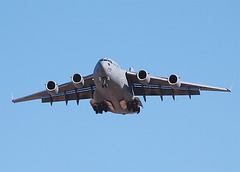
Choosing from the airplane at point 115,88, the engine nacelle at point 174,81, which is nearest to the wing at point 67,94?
the airplane at point 115,88

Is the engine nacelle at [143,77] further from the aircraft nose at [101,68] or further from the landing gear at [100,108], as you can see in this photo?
the landing gear at [100,108]

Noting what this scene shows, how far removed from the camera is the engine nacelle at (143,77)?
26734mm

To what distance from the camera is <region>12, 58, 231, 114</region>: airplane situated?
26156mm

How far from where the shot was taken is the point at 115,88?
87.0 feet

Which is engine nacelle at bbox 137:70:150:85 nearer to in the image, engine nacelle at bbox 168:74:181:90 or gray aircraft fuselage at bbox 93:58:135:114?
gray aircraft fuselage at bbox 93:58:135:114

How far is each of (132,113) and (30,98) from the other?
21.4 feet

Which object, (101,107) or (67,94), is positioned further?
(67,94)

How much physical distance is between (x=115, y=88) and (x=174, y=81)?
3197 mm

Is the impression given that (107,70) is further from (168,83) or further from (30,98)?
(30,98)

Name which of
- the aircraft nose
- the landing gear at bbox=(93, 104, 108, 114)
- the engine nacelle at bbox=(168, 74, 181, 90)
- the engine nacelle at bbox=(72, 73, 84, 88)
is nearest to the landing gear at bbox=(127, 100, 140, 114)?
the landing gear at bbox=(93, 104, 108, 114)

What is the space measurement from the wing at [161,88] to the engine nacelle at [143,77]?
813 mm

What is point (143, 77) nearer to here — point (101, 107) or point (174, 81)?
point (174, 81)

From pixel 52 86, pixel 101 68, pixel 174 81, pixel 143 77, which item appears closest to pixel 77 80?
pixel 52 86

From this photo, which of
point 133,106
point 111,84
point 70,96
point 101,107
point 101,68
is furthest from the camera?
point 70,96
